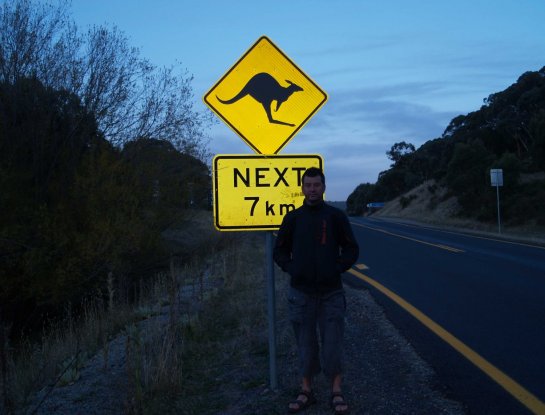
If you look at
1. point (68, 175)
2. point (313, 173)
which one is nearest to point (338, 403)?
point (313, 173)

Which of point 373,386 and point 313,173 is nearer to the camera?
point 313,173

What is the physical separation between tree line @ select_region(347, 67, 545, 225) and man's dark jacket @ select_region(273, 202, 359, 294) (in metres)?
29.1

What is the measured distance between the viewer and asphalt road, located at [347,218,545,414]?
4.88m

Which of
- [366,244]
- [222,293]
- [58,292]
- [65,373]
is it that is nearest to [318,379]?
[65,373]

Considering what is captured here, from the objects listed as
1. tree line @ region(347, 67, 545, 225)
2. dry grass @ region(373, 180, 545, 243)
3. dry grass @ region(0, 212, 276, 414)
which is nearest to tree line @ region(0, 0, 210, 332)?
dry grass @ region(0, 212, 276, 414)

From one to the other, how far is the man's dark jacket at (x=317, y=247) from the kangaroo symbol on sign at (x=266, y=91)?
2.88 feet

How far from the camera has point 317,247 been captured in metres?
4.30

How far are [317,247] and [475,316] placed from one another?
14.2 feet

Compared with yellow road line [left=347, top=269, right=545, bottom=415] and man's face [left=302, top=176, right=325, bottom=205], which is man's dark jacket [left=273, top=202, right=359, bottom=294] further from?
yellow road line [left=347, top=269, right=545, bottom=415]

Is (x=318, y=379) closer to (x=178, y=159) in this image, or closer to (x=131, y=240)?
(x=131, y=240)

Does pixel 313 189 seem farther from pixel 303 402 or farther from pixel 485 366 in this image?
pixel 485 366

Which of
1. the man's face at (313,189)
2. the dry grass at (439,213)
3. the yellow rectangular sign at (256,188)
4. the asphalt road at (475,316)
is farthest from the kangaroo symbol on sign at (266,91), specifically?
the dry grass at (439,213)

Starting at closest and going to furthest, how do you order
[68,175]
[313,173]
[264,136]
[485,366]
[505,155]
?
1. [313,173]
2. [264,136]
3. [485,366]
4. [68,175]
5. [505,155]

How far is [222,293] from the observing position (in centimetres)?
953
